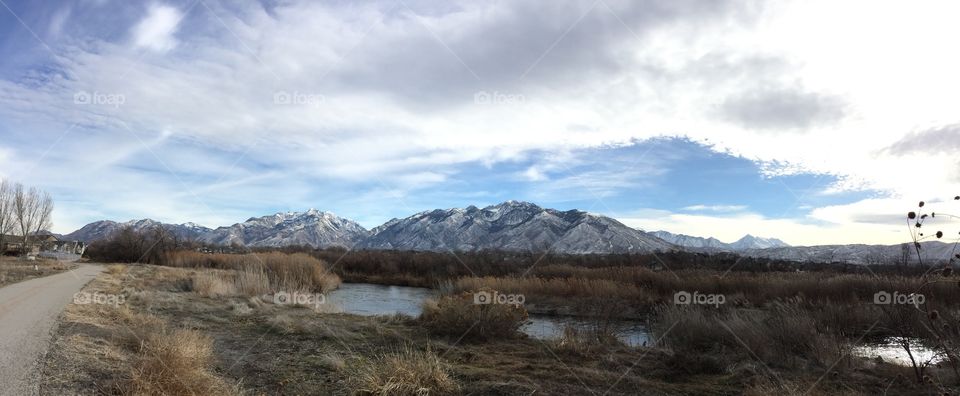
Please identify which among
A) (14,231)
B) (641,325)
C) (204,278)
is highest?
(14,231)

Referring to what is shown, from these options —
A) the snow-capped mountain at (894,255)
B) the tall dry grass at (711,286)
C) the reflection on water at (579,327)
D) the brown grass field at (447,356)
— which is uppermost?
the snow-capped mountain at (894,255)

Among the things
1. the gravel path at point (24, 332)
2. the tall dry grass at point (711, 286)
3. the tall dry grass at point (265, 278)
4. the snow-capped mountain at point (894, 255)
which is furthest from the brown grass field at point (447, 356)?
the tall dry grass at point (265, 278)

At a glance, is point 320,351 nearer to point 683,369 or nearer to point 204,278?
point 683,369

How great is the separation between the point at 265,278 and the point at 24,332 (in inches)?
628

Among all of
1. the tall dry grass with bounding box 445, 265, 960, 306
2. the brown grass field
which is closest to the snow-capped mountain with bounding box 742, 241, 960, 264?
the brown grass field

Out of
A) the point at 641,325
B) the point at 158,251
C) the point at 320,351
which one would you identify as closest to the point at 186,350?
the point at 320,351

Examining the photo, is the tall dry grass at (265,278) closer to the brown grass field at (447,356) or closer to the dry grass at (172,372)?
the brown grass field at (447,356)

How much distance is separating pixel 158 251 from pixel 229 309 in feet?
169

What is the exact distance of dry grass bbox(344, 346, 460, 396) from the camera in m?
7.00

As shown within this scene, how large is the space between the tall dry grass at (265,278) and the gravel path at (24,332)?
6.68 m

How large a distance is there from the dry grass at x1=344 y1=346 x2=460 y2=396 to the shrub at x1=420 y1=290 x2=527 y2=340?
4270 millimetres

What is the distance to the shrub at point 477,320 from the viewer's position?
12219mm

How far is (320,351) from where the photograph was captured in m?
10.1

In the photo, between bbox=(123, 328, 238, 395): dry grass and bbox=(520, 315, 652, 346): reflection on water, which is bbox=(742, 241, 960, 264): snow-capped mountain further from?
bbox=(123, 328, 238, 395): dry grass
